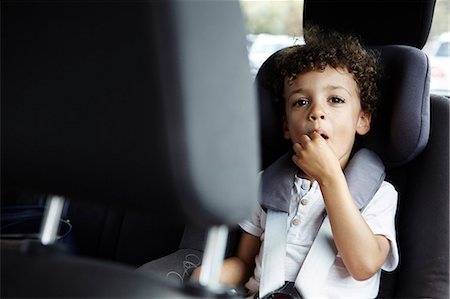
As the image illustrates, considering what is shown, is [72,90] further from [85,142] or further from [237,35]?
[237,35]

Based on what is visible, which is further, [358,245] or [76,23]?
[358,245]

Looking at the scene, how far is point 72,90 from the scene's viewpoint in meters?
0.81

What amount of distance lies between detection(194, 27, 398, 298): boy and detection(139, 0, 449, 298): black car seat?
46 mm

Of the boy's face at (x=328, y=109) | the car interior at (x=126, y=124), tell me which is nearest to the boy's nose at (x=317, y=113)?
the boy's face at (x=328, y=109)

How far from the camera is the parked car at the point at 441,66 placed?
2.25 m

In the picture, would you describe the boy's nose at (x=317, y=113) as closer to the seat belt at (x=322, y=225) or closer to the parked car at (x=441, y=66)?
the seat belt at (x=322, y=225)

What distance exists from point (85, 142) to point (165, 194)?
5.4 inches

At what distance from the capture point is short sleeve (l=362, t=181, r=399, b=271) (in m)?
1.50

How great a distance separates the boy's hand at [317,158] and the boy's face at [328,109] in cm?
5

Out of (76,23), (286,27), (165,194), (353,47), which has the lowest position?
(165,194)

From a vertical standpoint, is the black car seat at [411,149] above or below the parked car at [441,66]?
below

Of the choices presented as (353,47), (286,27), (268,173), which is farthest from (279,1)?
(268,173)

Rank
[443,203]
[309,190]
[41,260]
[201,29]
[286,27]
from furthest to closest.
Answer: [286,27]
[309,190]
[443,203]
[41,260]
[201,29]

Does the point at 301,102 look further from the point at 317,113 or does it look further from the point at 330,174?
the point at 330,174
